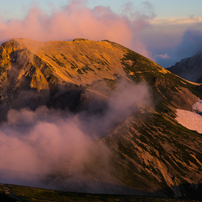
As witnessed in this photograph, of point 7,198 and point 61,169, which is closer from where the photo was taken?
point 7,198

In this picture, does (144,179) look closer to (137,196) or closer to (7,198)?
(137,196)

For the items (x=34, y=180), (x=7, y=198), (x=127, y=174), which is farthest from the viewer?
(x=127, y=174)

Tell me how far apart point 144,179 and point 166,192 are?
18.5 metres

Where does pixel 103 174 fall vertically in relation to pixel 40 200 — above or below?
above

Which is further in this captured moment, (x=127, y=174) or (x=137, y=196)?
(x=127, y=174)

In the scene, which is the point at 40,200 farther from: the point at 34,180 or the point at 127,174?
the point at 127,174

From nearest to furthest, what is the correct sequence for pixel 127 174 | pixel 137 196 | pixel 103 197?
pixel 103 197 → pixel 137 196 → pixel 127 174

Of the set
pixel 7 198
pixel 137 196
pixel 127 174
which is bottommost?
pixel 7 198

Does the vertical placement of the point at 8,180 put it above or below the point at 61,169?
below

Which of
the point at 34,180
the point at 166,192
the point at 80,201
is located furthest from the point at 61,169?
the point at 166,192

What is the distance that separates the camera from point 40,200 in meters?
141

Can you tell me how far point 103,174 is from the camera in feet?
635

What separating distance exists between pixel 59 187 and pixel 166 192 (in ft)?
262

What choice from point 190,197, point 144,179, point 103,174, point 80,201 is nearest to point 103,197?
point 80,201
